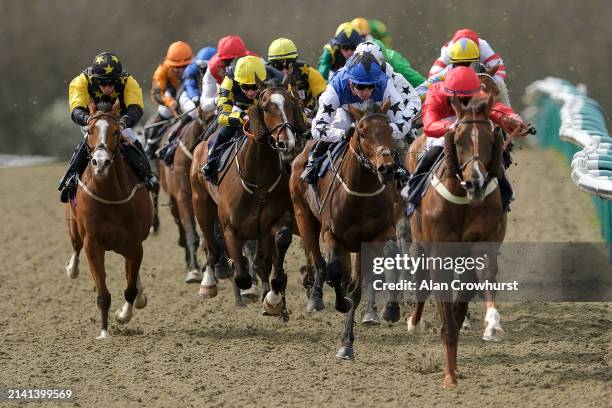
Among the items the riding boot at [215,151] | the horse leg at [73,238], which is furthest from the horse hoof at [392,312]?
the horse leg at [73,238]

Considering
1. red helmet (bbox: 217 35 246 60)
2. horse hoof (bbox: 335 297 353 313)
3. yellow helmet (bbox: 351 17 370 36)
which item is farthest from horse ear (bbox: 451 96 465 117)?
yellow helmet (bbox: 351 17 370 36)

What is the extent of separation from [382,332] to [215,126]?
2962mm

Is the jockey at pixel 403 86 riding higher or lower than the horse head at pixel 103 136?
higher

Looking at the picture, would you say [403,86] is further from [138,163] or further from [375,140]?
[138,163]

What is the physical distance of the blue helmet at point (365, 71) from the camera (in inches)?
378

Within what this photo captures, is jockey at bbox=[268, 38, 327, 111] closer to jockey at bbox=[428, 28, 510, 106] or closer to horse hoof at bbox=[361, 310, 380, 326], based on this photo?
jockey at bbox=[428, 28, 510, 106]

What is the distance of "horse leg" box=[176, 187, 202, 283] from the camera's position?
45.7 feet

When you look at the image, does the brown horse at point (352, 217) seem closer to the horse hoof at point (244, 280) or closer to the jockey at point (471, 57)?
the horse hoof at point (244, 280)

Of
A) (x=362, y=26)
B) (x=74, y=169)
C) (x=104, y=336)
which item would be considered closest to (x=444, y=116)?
(x=74, y=169)

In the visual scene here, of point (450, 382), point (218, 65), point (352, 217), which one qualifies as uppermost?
point (218, 65)

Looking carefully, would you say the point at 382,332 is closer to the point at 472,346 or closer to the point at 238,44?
the point at 472,346

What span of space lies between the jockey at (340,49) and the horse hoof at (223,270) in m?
2.15

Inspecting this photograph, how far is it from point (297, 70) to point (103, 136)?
2.49 metres

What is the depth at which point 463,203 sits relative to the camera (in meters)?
8.58
